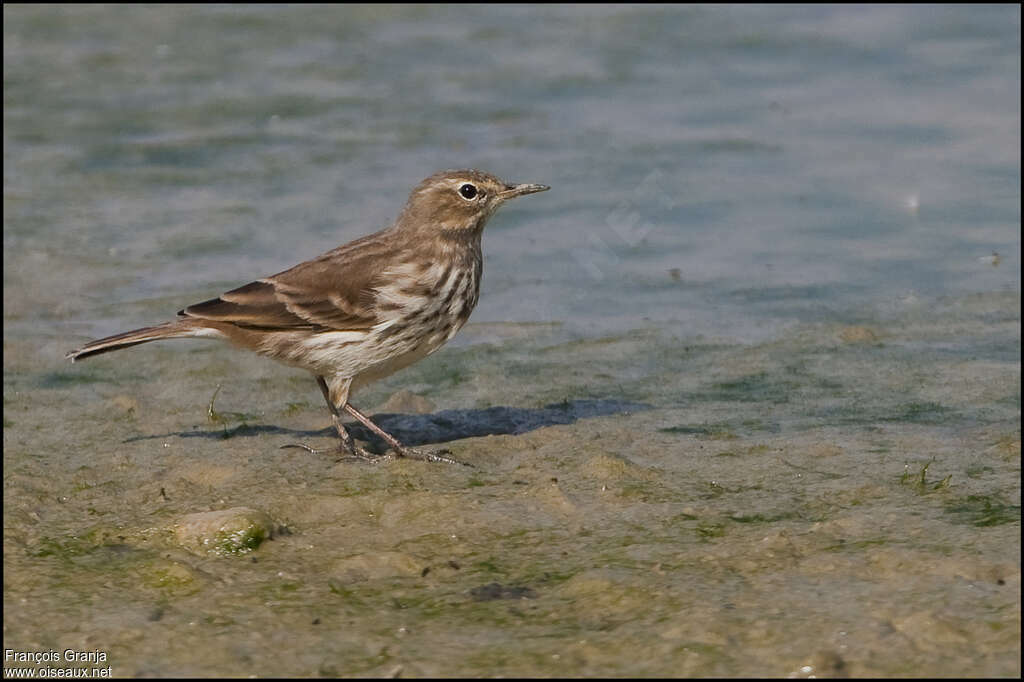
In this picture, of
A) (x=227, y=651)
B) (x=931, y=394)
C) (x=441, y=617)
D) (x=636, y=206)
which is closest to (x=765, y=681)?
(x=441, y=617)

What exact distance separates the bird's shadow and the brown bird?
8.2 inches

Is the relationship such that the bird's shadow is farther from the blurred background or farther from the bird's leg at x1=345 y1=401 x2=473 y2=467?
the blurred background

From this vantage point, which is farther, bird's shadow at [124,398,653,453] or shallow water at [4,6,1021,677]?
bird's shadow at [124,398,653,453]

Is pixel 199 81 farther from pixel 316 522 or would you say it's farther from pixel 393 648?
pixel 393 648

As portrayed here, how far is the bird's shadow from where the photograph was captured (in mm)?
7977

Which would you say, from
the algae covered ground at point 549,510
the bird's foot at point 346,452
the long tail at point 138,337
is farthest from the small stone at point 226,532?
the long tail at point 138,337

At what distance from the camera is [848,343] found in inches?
369

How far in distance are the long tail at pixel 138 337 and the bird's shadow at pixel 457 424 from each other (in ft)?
1.57

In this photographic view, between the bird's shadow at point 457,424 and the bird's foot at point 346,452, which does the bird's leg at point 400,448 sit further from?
the bird's shadow at point 457,424

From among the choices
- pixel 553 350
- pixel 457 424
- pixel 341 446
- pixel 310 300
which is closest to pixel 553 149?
pixel 553 350

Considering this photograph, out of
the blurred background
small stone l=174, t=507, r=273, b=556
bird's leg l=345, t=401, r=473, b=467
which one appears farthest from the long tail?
the blurred background

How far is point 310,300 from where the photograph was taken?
7836 mm

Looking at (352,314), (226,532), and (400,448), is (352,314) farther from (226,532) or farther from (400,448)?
(226,532)

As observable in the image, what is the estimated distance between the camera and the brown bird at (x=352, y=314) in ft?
25.2
